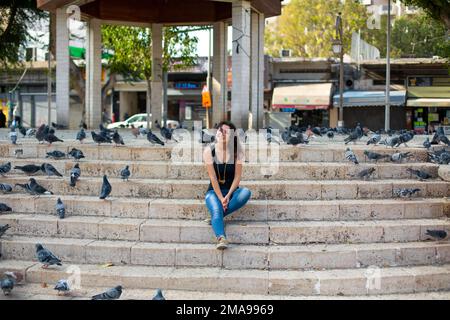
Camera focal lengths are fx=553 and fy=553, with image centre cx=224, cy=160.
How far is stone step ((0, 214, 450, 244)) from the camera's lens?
681cm

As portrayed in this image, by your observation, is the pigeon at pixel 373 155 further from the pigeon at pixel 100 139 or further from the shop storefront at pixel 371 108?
the shop storefront at pixel 371 108

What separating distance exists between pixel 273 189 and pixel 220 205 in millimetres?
1237

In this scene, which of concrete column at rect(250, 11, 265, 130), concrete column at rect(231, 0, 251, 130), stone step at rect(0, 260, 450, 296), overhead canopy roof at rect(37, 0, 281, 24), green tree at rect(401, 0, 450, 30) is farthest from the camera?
overhead canopy roof at rect(37, 0, 281, 24)

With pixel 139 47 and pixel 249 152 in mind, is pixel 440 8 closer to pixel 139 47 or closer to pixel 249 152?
pixel 249 152

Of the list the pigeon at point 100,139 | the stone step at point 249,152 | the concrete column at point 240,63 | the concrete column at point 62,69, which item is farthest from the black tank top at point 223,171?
the concrete column at point 62,69

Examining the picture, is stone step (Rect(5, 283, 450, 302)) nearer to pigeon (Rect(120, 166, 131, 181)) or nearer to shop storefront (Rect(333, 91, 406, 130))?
pigeon (Rect(120, 166, 131, 181))

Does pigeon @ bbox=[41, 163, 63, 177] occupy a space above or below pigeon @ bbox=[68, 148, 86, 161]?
below

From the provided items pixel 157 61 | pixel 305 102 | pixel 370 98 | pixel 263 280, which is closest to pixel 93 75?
pixel 157 61

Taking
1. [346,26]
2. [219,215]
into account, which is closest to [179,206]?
[219,215]

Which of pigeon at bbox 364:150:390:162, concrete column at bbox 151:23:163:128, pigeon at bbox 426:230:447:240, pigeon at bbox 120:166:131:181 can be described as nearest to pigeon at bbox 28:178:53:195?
pigeon at bbox 120:166:131:181

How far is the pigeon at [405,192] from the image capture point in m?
7.54

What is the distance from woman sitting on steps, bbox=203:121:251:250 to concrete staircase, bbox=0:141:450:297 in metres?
0.34

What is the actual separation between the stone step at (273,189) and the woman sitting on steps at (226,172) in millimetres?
784

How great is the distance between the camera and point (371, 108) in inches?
1194
